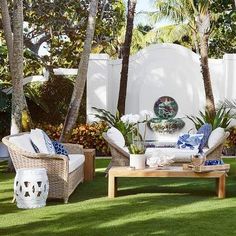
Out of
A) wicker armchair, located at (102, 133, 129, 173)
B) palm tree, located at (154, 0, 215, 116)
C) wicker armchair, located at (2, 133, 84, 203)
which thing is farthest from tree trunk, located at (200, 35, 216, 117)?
wicker armchair, located at (2, 133, 84, 203)

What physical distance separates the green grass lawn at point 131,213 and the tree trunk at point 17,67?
2238 mm

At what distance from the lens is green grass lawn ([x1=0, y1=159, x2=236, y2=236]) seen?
6.22 m

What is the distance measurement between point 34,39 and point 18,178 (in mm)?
13884

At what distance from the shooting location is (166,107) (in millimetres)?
18734

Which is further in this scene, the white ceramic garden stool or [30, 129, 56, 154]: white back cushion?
[30, 129, 56, 154]: white back cushion

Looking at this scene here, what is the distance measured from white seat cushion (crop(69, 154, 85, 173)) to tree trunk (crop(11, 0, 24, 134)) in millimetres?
2268

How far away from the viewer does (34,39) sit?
20953 millimetres

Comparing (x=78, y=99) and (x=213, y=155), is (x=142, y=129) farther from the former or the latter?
(x=213, y=155)

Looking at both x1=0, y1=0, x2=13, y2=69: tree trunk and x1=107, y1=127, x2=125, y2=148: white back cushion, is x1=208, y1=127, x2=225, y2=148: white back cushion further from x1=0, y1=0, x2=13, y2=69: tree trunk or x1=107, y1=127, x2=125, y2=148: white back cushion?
x1=0, y1=0, x2=13, y2=69: tree trunk

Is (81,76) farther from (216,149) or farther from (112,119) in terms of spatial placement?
(112,119)

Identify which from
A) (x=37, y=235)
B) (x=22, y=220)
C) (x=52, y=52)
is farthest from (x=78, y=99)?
(x=52, y=52)

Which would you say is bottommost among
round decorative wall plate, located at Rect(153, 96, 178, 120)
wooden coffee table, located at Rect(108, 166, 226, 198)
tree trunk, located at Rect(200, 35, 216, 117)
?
wooden coffee table, located at Rect(108, 166, 226, 198)

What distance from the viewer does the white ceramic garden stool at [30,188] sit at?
758cm

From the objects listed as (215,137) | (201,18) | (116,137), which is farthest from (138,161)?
(201,18)
